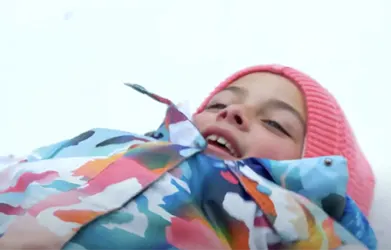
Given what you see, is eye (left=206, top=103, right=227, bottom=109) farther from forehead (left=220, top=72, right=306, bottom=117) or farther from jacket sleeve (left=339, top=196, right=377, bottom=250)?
jacket sleeve (left=339, top=196, right=377, bottom=250)

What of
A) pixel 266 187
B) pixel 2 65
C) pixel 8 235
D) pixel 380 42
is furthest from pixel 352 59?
pixel 8 235

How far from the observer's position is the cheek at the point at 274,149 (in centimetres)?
87

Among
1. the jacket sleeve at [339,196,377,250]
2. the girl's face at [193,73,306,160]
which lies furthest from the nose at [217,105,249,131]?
the jacket sleeve at [339,196,377,250]

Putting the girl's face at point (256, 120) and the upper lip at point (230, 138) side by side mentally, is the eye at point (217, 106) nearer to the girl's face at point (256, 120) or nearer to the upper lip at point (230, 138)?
the girl's face at point (256, 120)

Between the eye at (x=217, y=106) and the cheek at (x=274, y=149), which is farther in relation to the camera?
the eye at (x=217, y=106)

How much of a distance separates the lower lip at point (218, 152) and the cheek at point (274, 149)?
0.03m

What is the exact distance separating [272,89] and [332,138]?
110 millimetres

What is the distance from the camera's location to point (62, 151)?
0.85m

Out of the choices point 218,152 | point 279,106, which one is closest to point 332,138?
point 279,106

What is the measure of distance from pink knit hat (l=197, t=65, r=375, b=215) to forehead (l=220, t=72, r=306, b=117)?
0.04ft

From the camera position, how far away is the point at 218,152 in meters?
0.83

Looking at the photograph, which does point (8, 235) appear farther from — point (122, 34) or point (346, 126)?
point (122, 34)

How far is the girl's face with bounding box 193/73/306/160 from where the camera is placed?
2.84ft

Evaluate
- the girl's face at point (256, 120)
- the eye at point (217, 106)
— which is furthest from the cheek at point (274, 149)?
the eye at point (217, 106)
